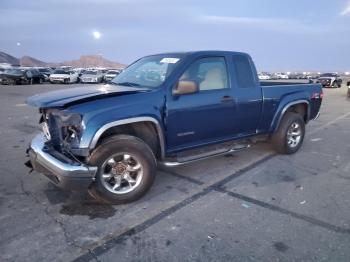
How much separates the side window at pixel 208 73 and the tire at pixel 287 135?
5.75ft

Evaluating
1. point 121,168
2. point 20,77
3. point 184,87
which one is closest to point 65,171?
point 121,168

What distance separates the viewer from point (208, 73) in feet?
16.7

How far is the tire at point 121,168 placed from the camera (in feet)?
13.1

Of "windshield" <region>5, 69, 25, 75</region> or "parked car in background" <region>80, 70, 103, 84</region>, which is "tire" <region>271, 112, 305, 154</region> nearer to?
"windshield" <region>5, 69, 25, 75</region>

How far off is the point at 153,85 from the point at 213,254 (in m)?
2.42

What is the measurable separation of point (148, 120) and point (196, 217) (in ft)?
4.27

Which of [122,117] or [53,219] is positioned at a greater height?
[122,117]

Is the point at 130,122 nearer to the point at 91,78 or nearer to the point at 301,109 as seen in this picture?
the point at 301,109

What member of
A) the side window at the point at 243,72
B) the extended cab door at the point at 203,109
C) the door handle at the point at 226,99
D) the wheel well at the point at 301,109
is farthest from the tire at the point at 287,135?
the door handle at the point at 226,99

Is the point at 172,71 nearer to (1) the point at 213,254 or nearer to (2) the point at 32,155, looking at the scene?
(2) the point at 32,155

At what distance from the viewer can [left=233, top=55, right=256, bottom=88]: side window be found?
545cm

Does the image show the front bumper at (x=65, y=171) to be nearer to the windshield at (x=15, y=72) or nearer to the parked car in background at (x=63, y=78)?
the windshield at (x=15, y=72)

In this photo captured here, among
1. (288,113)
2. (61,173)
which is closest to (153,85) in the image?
(61,173)

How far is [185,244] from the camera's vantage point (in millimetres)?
3326
